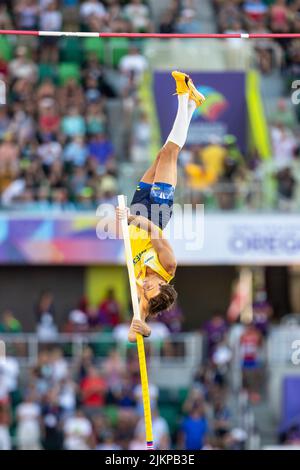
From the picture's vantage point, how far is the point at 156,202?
14516 mm

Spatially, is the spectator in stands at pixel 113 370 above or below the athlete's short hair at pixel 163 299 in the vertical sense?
below

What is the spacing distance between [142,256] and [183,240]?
29.5ft

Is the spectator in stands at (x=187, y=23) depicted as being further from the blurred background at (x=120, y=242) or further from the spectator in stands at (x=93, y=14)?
the spectator in stands at (x=93, y=14)

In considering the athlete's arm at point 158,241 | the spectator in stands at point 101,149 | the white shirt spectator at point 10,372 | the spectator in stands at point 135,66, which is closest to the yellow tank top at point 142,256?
the athlete's arm at point 158,241

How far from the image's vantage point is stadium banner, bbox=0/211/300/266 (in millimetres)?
23266

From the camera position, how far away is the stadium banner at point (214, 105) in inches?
981

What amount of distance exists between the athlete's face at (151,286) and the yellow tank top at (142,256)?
6 cm

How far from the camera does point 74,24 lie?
2642 centimetres

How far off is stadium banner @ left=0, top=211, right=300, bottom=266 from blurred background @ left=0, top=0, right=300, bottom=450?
0.08 feet

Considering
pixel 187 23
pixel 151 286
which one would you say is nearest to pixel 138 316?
pixel 151 286

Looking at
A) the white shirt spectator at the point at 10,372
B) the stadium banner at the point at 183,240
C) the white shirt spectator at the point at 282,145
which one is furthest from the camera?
the white shirt spectator at the point at 282,145

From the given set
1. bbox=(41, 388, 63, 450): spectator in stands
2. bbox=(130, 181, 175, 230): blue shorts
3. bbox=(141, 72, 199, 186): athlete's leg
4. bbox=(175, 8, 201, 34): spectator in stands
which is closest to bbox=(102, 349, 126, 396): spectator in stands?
bbox=(41, 388, 63, 450): spectator in stands

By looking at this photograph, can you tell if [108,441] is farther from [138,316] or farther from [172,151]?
[138,316]

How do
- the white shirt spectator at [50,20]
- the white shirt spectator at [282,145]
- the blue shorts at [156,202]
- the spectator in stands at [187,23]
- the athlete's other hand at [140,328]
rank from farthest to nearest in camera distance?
the spectator in stands at [187,23] → the white shirt spectator at [50,20] → the white shirt spectator at [282,145] → the blue shorts at [156,202] → the athlete's other hand at [140,328]
